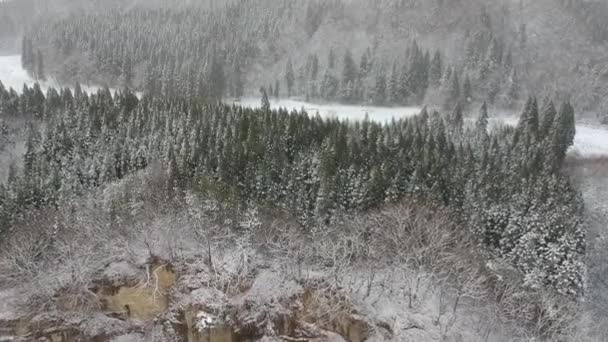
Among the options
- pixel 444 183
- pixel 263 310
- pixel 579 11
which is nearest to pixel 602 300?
pixel 444 183

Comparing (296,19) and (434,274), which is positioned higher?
(296,19)

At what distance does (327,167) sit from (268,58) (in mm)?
84118

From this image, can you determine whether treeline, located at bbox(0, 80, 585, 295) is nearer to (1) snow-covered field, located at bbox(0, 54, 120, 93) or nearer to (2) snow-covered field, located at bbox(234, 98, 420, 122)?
(2) snow-covered field, located at bbox(234, 98, 420, 122)

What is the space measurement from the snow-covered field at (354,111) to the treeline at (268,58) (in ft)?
10.2

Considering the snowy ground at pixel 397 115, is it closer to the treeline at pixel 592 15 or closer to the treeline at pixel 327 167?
the treeline at pixel 327 167

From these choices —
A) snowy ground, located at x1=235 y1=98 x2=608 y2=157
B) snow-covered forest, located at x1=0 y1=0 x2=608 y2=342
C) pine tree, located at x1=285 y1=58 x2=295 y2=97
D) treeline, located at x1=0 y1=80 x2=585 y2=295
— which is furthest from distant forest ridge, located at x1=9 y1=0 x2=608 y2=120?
treeline, located at x1=0 y1=80 x2=585 y2=295

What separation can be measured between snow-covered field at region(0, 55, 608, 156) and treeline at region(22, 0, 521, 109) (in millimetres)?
3117

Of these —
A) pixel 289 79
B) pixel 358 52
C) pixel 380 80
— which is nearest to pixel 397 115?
pixel 380 80

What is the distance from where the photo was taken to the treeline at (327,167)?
49.1 metres

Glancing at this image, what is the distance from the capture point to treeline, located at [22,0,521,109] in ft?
363

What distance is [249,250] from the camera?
42.9 m

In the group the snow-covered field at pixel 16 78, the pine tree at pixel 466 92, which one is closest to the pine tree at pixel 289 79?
the pine tree at pixel 466 92

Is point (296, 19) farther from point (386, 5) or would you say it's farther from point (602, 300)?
point (602, 300)

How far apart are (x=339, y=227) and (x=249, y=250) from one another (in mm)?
8637
